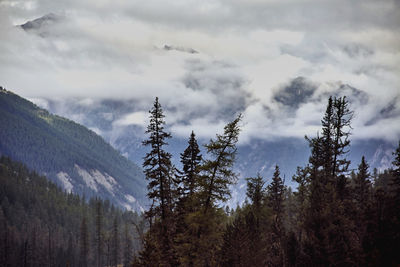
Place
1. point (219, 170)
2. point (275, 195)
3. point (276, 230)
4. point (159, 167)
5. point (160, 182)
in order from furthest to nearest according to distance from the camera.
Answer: point (275, 195), point (276, 230), point (160, 182), point (159, 167), point (219, 170)

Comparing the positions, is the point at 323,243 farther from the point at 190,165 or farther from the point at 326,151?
the point at 190,165

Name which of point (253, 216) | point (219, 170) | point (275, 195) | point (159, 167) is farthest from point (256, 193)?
point (219, 170)

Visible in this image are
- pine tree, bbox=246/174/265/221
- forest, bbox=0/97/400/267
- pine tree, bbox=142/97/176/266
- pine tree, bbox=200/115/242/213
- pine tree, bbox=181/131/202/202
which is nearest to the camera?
forest, bbox=0/97/400/267

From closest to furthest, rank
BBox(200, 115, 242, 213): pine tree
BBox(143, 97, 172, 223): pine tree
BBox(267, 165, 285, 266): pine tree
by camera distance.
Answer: BBox(200, 115, 242, 213): pine tree
BBox(143, 97, 172, 223): pine tree
BBox(267, 165, 285, 266): pine tree

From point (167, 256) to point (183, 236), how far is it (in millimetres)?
5461

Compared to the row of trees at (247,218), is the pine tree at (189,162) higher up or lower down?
higher up

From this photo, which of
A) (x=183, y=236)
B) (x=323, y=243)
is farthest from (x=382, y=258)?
(x=183, y=236)

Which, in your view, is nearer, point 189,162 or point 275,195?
point 189,162

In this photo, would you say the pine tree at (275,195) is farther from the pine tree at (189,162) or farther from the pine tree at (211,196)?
the pine tree at (211,196)

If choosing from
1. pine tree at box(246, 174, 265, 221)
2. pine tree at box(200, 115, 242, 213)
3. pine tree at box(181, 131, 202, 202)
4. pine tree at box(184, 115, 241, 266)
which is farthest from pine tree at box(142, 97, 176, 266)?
pine tree at box(246, 174, 265, 221)

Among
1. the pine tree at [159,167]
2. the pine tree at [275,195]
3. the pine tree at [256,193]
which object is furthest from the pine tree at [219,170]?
the pine tree at [275,195]

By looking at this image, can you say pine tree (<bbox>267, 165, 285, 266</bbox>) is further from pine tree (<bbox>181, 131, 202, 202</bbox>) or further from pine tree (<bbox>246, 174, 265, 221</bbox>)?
pine tree (<bbox>181, 131, 202, 202</bbox>)

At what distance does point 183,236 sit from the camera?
3634 cm

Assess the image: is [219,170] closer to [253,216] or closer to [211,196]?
[211,196]
